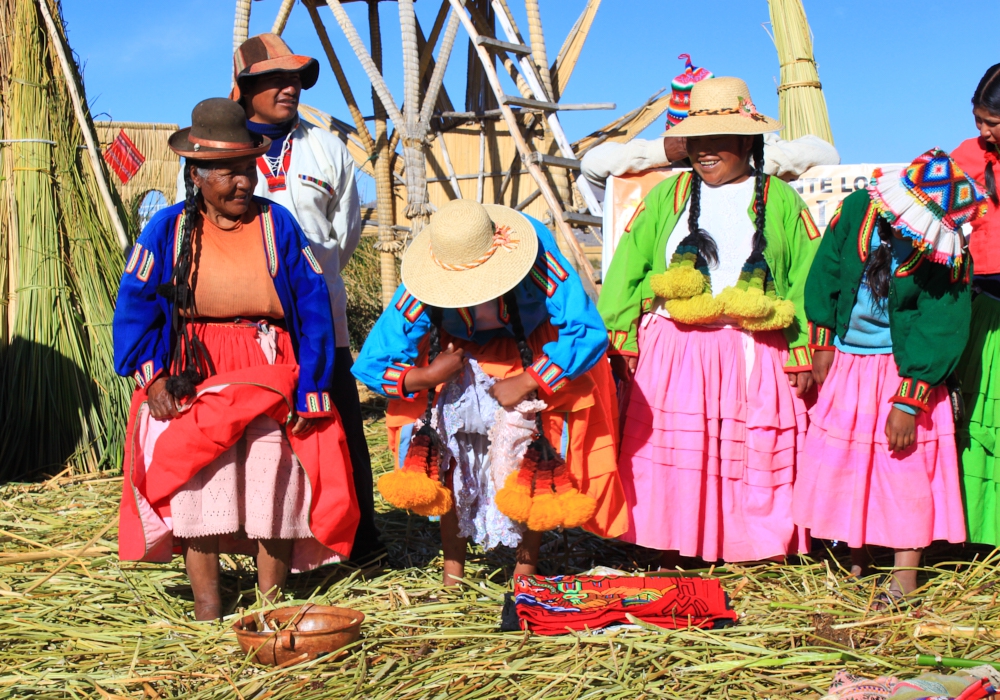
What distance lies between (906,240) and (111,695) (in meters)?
2.96

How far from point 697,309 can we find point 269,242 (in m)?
1.61

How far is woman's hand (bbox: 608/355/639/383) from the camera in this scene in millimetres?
4016

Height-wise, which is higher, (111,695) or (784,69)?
(784,69)

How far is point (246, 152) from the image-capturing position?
11.0ft

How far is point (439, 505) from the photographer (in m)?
3.45

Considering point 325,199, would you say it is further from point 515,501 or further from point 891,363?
point 891,363

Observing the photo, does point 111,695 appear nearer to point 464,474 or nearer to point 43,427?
point 464,474

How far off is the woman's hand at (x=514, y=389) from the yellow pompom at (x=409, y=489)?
1.23 ft

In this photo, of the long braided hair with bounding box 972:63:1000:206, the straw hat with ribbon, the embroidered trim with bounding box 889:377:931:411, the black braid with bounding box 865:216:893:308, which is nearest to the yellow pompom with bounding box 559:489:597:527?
the embroidered trim with bounding box 889:377:931:411

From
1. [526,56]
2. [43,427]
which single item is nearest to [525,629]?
[43,427]

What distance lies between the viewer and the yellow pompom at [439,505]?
3424 mm

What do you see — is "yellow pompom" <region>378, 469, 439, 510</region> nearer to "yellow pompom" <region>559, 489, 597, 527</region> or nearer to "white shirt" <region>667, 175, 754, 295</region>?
"yellow pompom" <region>559, 489, 597, 527</region>

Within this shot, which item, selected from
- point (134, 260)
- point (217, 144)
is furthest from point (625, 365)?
point (134, 260)

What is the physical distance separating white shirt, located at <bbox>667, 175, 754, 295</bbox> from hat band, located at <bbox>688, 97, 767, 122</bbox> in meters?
0.24
